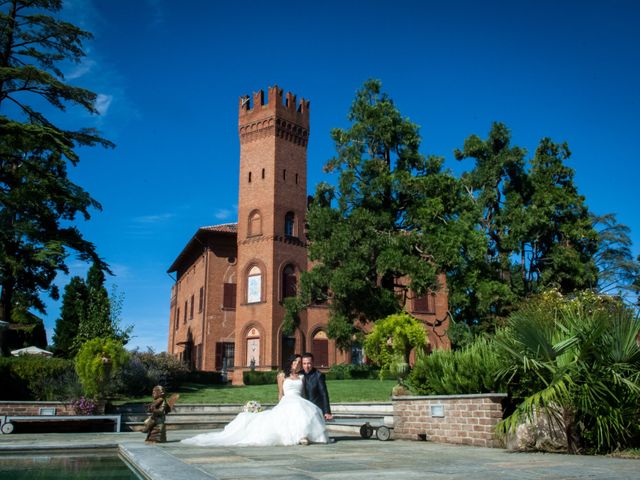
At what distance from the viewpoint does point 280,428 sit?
8.41 metres

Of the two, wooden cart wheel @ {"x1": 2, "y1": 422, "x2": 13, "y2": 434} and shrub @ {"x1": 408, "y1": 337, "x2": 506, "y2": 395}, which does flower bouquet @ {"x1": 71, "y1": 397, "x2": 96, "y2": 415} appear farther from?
shrub @ {"x1": 408, "y1": 337, "x2": 506, "y2": 395}

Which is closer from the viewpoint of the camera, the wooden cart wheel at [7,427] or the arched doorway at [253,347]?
the wooden cart wheel at [7,427]

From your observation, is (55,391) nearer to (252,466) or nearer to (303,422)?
(303,422)

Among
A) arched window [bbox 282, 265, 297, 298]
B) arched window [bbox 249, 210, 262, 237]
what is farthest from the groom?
arched window [bbox 249, 210, 262, 237]

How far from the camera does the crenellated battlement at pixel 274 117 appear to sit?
111 ft

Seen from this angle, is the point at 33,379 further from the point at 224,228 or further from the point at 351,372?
the point at 224,228

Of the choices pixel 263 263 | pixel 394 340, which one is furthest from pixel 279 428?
pixel 263 263

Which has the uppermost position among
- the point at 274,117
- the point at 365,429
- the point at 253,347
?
the point at 274,117

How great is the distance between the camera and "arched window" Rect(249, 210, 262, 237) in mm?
32594

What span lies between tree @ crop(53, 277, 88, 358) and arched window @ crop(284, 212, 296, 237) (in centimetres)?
1279

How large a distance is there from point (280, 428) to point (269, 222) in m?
24.1

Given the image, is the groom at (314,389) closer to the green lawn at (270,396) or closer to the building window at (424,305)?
the green lawn at (270,396)

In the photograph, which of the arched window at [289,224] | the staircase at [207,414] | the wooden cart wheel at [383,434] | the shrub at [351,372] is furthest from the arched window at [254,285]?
the wooden cart wheel at [383,434]

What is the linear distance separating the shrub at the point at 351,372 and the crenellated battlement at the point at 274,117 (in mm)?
13472
